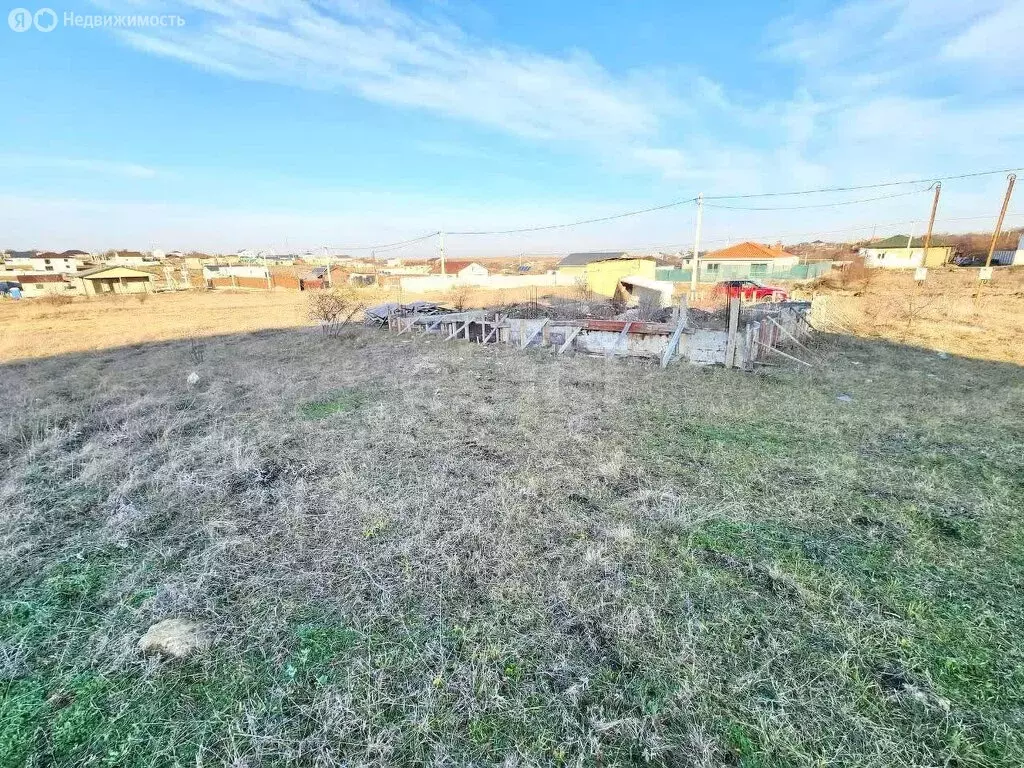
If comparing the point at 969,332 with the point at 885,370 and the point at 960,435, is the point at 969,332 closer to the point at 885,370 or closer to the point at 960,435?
the point at 885,370

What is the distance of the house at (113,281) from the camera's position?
3625 cm

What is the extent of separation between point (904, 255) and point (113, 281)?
7613 cm

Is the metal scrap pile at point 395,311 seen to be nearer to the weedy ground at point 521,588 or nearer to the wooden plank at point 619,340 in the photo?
the wooden plank at point 619,340

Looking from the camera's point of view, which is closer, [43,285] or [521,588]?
[521,588]

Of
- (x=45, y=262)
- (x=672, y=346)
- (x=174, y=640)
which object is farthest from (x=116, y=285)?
(x=174, y=640)

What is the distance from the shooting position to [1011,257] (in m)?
37.1

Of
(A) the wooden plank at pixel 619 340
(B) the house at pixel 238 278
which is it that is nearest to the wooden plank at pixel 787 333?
(A) the wooden plank at pixel 619 340

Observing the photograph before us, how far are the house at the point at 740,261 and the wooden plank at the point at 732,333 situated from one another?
30609 millimetres

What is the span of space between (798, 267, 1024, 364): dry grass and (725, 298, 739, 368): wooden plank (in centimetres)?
565

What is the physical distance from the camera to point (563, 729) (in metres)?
2.15

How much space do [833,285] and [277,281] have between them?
48749 mm

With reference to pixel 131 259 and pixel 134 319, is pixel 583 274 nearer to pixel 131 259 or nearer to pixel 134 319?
pixel 134 319

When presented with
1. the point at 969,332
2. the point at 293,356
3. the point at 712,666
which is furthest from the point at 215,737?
the point at 969,332

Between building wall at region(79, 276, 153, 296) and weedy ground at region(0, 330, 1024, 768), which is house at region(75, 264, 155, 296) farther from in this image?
weedy ground at region(0, 330, 1024, 768)
